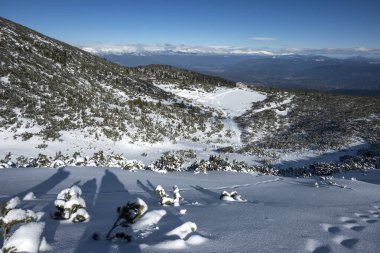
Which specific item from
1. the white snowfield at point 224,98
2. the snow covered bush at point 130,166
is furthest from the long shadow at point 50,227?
the white snowfield at point 224,98

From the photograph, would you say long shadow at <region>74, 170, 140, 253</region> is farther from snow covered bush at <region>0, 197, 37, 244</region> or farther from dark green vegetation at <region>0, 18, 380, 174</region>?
dark green vegetation at <region>0, 18, 380, 174</region>

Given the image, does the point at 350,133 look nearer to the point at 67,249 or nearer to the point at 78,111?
the point at 78,111

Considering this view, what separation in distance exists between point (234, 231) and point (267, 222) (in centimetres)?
69

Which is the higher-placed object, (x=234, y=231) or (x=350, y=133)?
(x=234, y=231)

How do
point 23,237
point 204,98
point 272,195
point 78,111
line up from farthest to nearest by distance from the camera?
1. point 204,98
2. point 78,111
3. point 272,195
4. point 23,237

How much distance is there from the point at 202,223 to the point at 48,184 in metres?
4.14

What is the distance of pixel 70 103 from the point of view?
28000 millimetres

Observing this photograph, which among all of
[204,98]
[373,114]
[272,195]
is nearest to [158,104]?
[204,98]

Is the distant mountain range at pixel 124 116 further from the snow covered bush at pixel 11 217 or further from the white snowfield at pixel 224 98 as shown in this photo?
the snow covered bush at pixel 11 217

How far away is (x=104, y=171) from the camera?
8.52 meters

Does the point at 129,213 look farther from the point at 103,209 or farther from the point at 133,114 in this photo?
the point at 133,114

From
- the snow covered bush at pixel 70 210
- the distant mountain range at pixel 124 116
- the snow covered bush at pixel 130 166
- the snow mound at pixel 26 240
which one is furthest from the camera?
the distant mountain range at pixel 124 116

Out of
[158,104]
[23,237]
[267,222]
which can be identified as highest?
[23,237]

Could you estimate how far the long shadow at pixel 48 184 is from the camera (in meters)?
5.49
